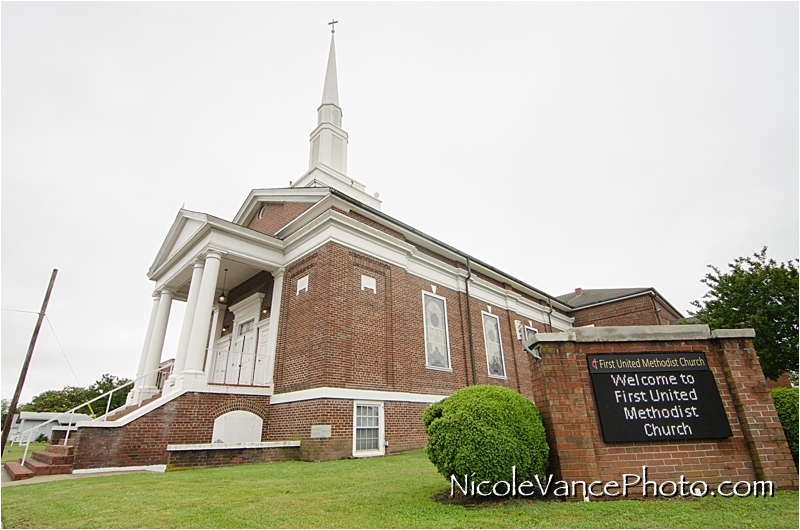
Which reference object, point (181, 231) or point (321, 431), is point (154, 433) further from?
point (181, 231)

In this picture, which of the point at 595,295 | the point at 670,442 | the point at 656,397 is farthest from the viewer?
the point at 595,295

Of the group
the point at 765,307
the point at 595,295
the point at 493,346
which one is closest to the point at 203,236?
the point at 493,346

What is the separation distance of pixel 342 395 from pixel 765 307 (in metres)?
16.3

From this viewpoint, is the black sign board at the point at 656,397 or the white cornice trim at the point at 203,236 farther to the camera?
the white cornice trim at the point at 203,236

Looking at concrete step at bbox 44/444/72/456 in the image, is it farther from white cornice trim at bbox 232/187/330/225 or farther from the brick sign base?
the brick sign base

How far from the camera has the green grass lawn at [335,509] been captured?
379 centimetres

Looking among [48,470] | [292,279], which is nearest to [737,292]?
[292,279]

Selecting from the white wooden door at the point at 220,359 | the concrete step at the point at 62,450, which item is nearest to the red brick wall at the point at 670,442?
the concrete step at the point at 62,450

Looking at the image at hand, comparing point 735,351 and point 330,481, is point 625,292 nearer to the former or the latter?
point 735,351

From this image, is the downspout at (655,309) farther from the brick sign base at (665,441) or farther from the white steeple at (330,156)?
the brick sign base at (665,441)

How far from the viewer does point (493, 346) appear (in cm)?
1830

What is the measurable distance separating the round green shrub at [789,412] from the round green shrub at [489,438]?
10.5ft

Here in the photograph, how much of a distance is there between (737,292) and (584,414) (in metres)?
16.1

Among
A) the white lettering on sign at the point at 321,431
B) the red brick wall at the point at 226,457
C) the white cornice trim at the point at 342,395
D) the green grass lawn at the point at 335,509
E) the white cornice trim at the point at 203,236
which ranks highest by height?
the white cornice trim at the point at 203,236
